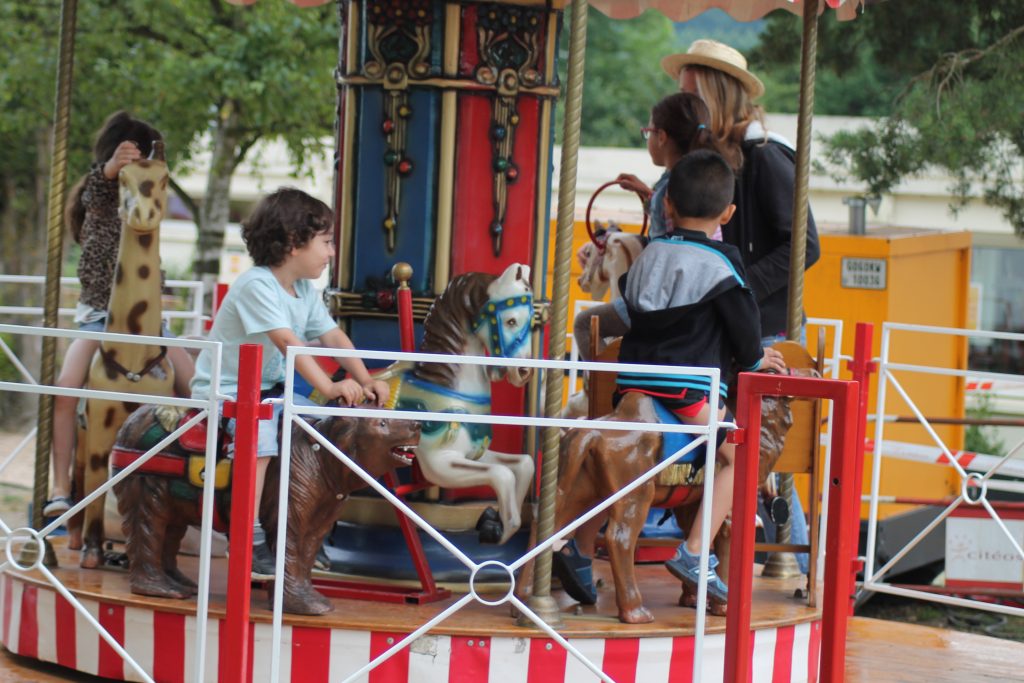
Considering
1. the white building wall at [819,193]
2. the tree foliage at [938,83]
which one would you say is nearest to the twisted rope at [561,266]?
the tree foliage at [938,83]

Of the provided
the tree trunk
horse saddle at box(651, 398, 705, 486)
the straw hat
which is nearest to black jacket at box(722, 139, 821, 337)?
the straw hat

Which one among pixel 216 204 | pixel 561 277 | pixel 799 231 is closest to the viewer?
pixel 561 277

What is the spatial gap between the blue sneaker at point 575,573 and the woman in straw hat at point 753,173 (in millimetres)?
1342

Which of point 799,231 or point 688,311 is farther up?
point 799,231

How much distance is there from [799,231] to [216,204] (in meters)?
10.4

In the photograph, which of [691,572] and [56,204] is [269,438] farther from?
[691,572]

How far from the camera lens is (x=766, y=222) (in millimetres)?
5773

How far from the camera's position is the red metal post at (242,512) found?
3.97m

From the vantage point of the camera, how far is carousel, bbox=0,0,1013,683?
4.14m

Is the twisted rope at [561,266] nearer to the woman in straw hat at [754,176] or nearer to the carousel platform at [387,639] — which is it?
the carousel platform at [387,639]

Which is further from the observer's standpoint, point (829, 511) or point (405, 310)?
point (405, 310)

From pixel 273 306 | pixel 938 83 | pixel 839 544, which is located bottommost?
pixel 839 544

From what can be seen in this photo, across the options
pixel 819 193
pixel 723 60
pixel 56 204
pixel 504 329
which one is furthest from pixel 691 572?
pixel 819 193

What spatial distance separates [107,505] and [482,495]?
1580 mm
